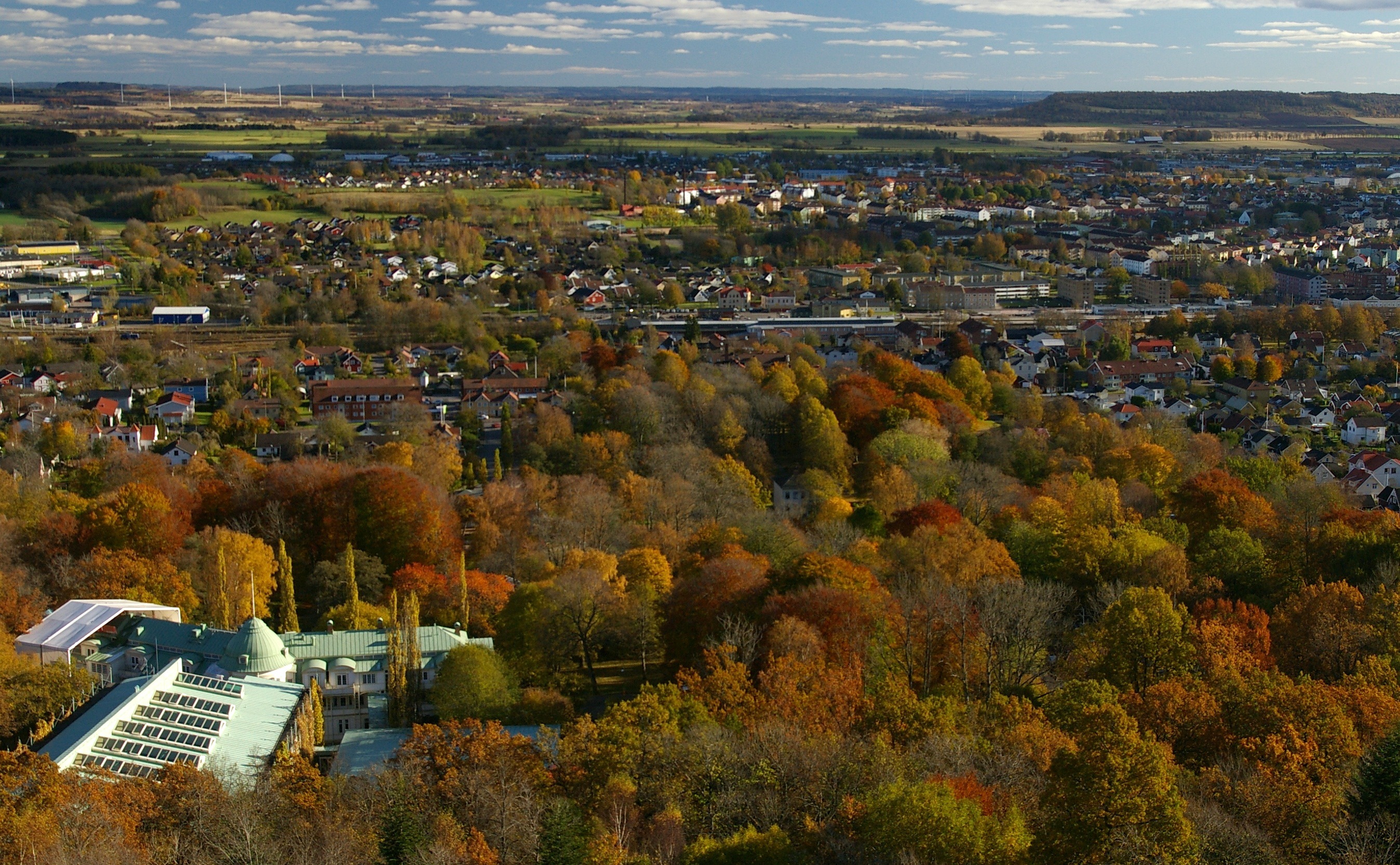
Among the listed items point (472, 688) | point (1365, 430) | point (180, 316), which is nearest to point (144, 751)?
point (472, 688)

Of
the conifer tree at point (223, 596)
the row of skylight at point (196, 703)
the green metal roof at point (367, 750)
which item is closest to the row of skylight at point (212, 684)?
the row of skylight at point (196, 703)

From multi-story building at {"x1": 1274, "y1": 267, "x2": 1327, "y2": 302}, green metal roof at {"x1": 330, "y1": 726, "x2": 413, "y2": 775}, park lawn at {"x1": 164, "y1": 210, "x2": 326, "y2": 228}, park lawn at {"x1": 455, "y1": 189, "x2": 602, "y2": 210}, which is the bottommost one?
green metal roof at {"x1": 330, "y1": 726, "x2": 413, "y2": 775}

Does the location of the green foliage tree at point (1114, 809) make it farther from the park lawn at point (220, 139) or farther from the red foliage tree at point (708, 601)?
the park lawn at point (220, 139)

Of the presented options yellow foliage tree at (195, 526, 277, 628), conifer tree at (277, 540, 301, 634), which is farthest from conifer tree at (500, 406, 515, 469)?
conifer tree at (277, 540, 301, 634)

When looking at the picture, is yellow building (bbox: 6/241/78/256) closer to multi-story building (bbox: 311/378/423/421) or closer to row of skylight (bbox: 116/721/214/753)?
multi-story building (bbox: 311/378/423/421)

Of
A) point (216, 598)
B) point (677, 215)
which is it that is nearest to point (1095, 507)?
point (216, 598)

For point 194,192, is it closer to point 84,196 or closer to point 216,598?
point 84,196

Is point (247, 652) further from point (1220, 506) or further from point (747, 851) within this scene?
point (1220, 506)
